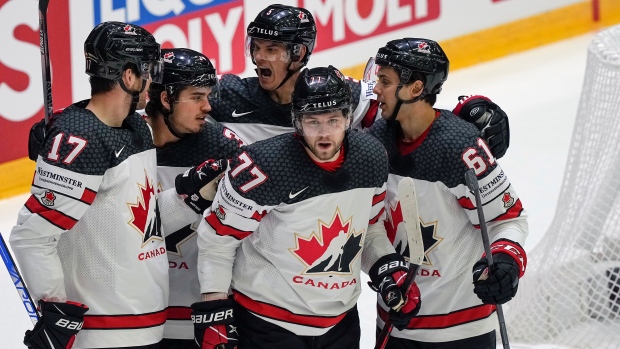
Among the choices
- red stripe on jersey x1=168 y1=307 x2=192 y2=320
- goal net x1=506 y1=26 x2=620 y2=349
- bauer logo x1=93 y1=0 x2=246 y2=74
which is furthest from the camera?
bauer logo x1=93 y1=0 x2=246 y2=74

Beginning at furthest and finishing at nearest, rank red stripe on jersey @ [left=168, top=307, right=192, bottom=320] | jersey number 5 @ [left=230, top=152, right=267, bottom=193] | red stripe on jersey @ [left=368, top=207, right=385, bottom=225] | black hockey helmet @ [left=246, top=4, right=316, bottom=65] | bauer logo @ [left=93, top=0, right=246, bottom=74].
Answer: bauer logo @ [left=93, top=0, right=246, bottom=74]
black hockey helmet @ [left=246, top=4, right=316, bottom=65]
red stripe on jersey @ [left=168, top=307, right=192, bottom=320]
red stripe on jersey @ [left=368, top=207, right=385, bottom=225]
jersey number 5 @ [left=230, top=152, right=267, bottom=193]

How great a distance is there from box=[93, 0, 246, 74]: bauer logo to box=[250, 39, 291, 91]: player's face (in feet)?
8.41

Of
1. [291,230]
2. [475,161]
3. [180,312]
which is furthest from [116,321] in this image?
[475,161]

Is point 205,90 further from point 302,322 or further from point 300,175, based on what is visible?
point 302,322

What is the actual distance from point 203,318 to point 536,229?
9.83 feet

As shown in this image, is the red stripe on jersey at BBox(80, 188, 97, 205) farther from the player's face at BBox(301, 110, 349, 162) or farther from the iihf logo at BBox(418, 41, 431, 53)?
the iihf logo at BBox(418, 41, 431, 53)

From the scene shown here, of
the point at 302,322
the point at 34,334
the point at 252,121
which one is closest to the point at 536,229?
the point at 252,121

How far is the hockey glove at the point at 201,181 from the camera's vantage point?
3287 millimetres

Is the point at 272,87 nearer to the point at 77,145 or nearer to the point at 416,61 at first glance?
the point at 416,61

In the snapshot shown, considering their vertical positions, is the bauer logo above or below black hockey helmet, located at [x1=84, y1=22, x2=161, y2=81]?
below

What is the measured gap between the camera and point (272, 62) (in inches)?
148

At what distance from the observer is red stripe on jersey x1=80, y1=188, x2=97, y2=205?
2996mm

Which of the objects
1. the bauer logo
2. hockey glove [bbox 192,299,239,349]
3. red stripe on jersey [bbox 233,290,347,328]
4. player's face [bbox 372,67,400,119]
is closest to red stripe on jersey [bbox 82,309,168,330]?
hockey glove [bbox 192,299,239,349]

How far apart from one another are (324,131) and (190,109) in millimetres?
523
